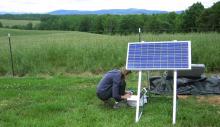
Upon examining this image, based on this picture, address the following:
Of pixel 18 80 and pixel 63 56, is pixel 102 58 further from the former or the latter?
pixel 18 80

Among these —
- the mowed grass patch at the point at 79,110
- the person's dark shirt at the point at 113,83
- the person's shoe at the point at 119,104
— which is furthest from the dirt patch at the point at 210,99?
the person's dark shirt at the point at 113,83

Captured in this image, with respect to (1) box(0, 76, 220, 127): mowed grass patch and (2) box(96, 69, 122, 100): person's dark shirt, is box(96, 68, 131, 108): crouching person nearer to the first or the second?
(2) box(96, 69, 122, 100): person's dark shirt

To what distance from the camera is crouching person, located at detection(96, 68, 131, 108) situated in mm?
9242

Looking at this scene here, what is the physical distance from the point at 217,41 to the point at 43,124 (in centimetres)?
1029

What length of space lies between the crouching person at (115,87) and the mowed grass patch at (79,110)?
253mm

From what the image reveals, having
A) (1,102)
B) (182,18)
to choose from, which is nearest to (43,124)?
(1,102)

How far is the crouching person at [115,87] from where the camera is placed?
30.3 ft

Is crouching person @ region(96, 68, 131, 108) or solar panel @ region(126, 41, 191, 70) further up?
solar panel @ region(126, 41, 191, 70)

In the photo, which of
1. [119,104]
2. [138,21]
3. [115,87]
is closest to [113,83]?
[115,87]

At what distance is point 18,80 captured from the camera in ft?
45.4

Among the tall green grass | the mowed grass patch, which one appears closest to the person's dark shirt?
the mowed grass patch

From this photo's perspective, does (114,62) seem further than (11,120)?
Yes

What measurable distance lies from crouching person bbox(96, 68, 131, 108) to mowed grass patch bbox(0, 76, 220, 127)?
0.25m

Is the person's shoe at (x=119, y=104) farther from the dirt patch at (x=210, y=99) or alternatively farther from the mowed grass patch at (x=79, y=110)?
the dirt patch at (x=210, y=99)
